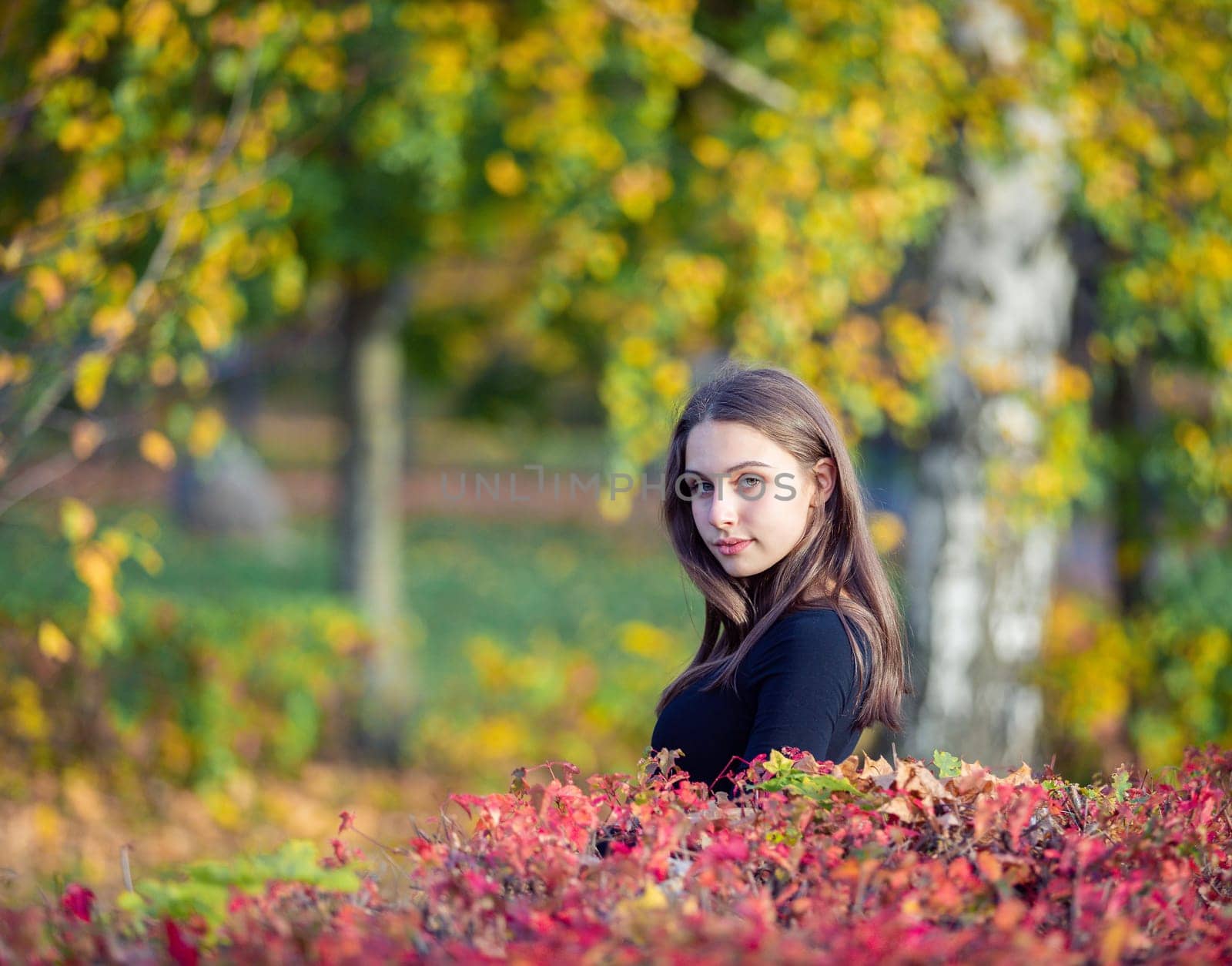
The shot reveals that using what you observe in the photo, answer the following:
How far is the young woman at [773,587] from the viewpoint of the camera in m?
2.17

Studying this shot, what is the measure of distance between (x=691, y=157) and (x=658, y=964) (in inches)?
224

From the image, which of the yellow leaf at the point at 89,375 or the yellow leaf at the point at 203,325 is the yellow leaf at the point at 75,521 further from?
the yellow leaf at the point at 203,325

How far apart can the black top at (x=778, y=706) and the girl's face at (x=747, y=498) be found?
160 mm

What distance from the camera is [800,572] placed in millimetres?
2375

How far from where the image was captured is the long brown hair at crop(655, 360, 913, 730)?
230 centimetres

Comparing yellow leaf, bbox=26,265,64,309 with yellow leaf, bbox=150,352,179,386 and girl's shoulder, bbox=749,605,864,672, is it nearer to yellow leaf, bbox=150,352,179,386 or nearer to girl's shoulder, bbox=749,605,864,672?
yellow leaf, bbox=150,352,179,386

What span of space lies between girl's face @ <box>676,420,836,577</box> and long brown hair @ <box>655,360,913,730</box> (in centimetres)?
3

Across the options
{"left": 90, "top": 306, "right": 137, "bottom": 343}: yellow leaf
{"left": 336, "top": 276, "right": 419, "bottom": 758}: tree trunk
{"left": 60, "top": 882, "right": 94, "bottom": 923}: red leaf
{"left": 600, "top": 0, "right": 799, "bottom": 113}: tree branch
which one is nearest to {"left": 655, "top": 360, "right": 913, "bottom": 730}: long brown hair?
{"left": 60, "top": 882, "right": 94, "bottom": 923}: red leaf

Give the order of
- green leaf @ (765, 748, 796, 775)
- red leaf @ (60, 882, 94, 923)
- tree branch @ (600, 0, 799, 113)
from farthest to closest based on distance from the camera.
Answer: tree branch @ (600, 0, 799, 113)
green leaf @ (765, 748, 796, 775)
red leaf @ (60, 882, 94, 923)

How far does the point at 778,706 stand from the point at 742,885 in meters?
0.53

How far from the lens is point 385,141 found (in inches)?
223

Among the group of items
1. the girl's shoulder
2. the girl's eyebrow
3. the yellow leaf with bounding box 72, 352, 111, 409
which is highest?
the girl's eyebrow

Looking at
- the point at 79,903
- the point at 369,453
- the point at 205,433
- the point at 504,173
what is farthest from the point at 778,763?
the point at 369,453

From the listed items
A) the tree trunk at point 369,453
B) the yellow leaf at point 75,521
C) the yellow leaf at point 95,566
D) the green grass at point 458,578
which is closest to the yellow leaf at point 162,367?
the yellow leaf at point 75,521
